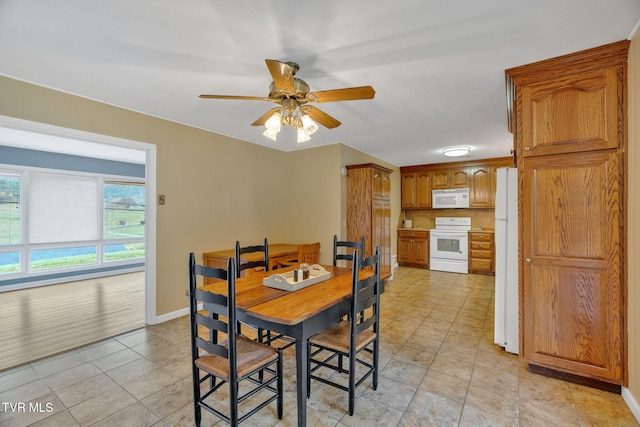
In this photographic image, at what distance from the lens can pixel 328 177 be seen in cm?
470

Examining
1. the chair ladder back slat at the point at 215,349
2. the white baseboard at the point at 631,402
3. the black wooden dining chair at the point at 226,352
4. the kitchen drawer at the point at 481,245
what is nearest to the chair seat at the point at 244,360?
the black wooden dining chair at the point at 226,352

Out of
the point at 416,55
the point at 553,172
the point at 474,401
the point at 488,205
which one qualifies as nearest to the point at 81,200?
the point at 416,55

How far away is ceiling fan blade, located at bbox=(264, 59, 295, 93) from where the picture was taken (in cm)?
164

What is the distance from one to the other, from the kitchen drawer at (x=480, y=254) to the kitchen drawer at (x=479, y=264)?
2.5 inches

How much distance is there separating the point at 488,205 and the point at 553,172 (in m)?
4.19

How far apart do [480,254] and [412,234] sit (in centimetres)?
144

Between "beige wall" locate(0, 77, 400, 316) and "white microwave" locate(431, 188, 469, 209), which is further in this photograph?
"white microwave" locate(431, 188, 469, 209)

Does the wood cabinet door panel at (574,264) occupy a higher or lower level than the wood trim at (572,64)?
lower

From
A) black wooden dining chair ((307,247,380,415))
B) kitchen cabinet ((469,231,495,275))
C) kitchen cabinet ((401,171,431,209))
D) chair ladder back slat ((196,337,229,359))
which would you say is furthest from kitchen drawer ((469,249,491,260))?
chair ladder back slat ((196,337,229,359))

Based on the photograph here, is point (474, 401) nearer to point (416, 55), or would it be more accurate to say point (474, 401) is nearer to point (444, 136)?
point (416, 55)

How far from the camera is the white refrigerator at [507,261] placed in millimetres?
2537

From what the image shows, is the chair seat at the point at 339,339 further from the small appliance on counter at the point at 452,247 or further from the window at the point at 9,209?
the window at the point at 9,209

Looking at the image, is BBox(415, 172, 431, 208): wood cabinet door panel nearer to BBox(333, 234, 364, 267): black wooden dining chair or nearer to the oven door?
the oven door

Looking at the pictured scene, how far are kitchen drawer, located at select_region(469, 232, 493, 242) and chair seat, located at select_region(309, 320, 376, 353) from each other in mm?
4751
